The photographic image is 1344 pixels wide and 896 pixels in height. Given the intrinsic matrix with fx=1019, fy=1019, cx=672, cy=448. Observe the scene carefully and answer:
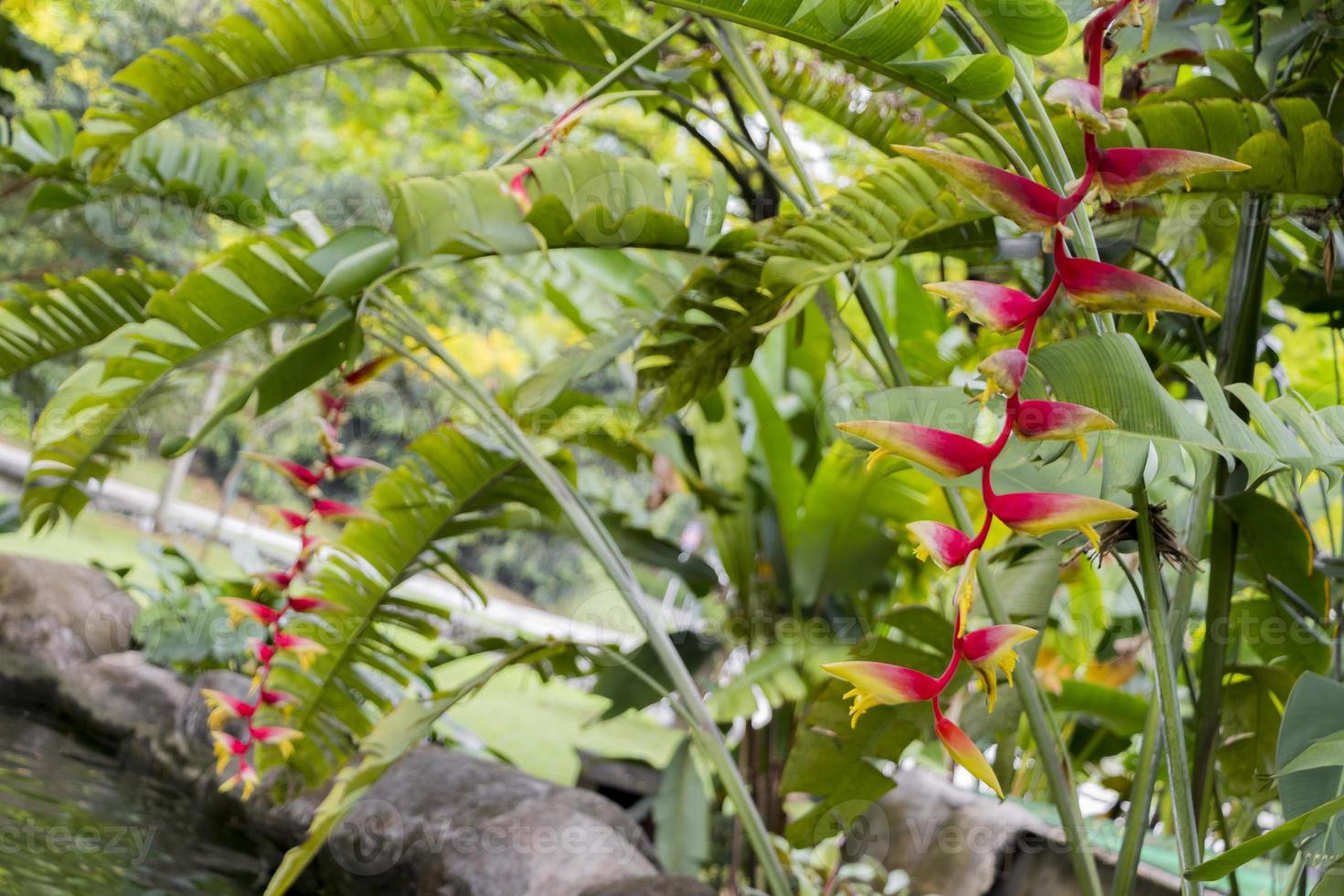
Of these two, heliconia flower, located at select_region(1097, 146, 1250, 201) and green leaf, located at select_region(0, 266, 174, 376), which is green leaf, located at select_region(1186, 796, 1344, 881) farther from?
green leaf, located at select_region(0, 266, 174, 376)

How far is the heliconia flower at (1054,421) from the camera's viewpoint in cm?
55

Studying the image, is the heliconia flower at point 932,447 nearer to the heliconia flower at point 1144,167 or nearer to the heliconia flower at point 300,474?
the heliconia flower at point 1144,167

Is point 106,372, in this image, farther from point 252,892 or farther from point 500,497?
point 252,892

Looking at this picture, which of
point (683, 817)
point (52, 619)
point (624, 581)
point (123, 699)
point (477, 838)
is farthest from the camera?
point (52, 619)

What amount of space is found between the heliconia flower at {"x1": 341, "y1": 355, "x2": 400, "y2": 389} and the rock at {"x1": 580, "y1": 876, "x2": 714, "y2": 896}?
96 centimetres

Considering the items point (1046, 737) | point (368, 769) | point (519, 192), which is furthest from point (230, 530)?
point (1046, 737)

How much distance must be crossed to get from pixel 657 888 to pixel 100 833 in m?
1.12

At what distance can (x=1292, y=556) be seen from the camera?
148 centimetres

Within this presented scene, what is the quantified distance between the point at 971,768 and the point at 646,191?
41.4 inches

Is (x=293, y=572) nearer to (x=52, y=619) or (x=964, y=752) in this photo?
(x=964, y=752)

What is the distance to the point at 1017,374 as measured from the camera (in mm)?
540

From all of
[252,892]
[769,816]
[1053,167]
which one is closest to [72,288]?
[252,892]

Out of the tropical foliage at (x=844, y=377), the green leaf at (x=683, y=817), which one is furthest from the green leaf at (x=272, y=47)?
the green leaf at (x=683, y=817)

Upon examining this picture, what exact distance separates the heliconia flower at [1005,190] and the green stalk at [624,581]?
3.35ft
